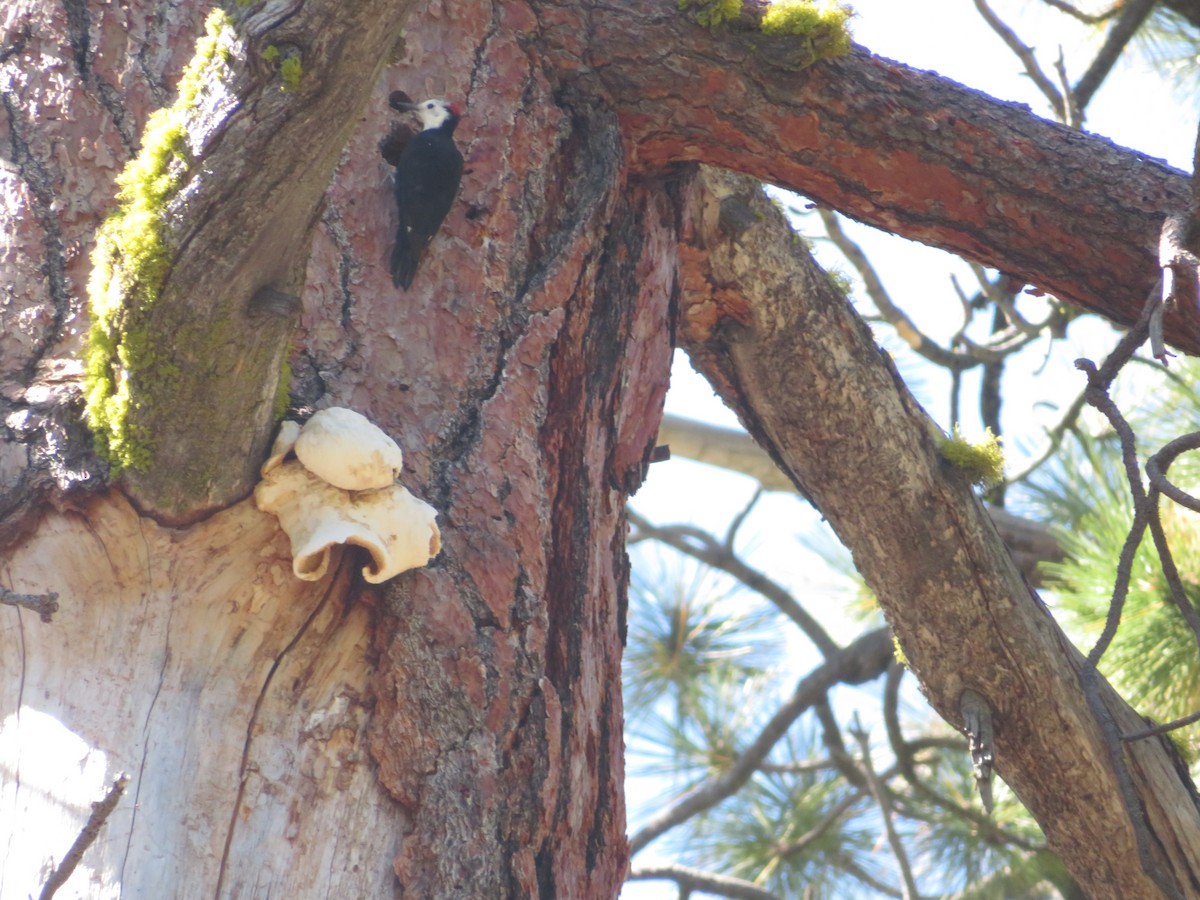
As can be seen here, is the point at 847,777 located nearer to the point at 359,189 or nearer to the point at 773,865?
the point at 773,865

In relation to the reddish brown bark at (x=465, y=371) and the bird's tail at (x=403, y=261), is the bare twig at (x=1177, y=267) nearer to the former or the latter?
the reddish brown bark at (x=465, y=371)

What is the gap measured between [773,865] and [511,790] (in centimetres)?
391

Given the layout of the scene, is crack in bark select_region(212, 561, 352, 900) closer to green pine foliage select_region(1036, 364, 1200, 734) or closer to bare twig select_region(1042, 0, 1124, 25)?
green pine foliage select_region(1036, 364, 1200, 734)

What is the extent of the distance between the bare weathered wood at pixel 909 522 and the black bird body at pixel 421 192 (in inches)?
22.4

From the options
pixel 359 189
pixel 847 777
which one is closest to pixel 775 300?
pixel 359 189

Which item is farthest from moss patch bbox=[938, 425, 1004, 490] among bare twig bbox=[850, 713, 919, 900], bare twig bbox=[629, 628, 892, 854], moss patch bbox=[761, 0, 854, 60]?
bare twig bbox=[629, 628, 892, 854]

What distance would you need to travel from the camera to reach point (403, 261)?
1.61m

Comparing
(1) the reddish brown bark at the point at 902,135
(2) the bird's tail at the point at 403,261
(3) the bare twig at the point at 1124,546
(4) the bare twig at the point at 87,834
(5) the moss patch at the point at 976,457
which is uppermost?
(1) the reddish brown bark at the point at 902,135

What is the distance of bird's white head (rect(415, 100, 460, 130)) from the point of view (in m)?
1.68

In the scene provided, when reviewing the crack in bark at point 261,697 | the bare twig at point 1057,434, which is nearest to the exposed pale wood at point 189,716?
the crack in bark at point 261,697

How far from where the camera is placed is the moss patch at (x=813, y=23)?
174cm

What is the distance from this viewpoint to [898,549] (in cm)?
220

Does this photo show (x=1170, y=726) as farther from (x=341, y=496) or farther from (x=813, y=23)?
(x=341, y=496)

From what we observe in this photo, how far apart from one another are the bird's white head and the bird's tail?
0.61 feet
